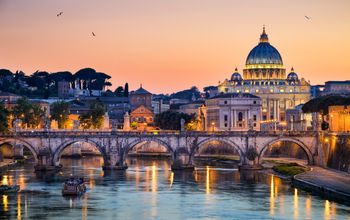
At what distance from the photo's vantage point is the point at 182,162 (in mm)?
108188

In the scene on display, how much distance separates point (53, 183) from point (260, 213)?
105 feet

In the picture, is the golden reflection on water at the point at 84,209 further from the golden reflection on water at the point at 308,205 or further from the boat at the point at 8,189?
the golden reflection on water at the point at 308,205

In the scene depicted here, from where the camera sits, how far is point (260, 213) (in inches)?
2795

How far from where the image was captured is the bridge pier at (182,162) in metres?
108

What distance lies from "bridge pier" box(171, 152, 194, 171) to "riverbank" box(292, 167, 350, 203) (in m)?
19.7

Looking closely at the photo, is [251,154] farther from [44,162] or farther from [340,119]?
[44,162]

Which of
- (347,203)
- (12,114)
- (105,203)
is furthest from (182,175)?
(12,114)

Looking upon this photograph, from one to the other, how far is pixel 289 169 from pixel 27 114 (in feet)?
220

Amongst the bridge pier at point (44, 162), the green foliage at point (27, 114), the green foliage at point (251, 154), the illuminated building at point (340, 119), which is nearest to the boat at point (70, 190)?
the bridge pier at point (44, 162)

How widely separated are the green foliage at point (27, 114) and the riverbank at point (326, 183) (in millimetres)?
70713

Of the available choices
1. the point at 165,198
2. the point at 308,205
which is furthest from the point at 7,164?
the point at 308,205

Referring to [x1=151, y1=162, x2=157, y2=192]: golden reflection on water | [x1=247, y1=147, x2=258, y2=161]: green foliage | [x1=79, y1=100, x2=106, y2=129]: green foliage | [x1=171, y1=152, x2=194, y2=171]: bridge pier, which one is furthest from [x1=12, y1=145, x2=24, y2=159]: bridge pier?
[x1=247, y1=147, x2=258, y2=161]: green foliage

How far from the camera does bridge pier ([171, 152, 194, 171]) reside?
108125mm

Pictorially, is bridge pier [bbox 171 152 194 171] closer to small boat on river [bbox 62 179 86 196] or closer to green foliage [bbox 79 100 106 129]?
small boat on river [bbox 62 179 86 196]
